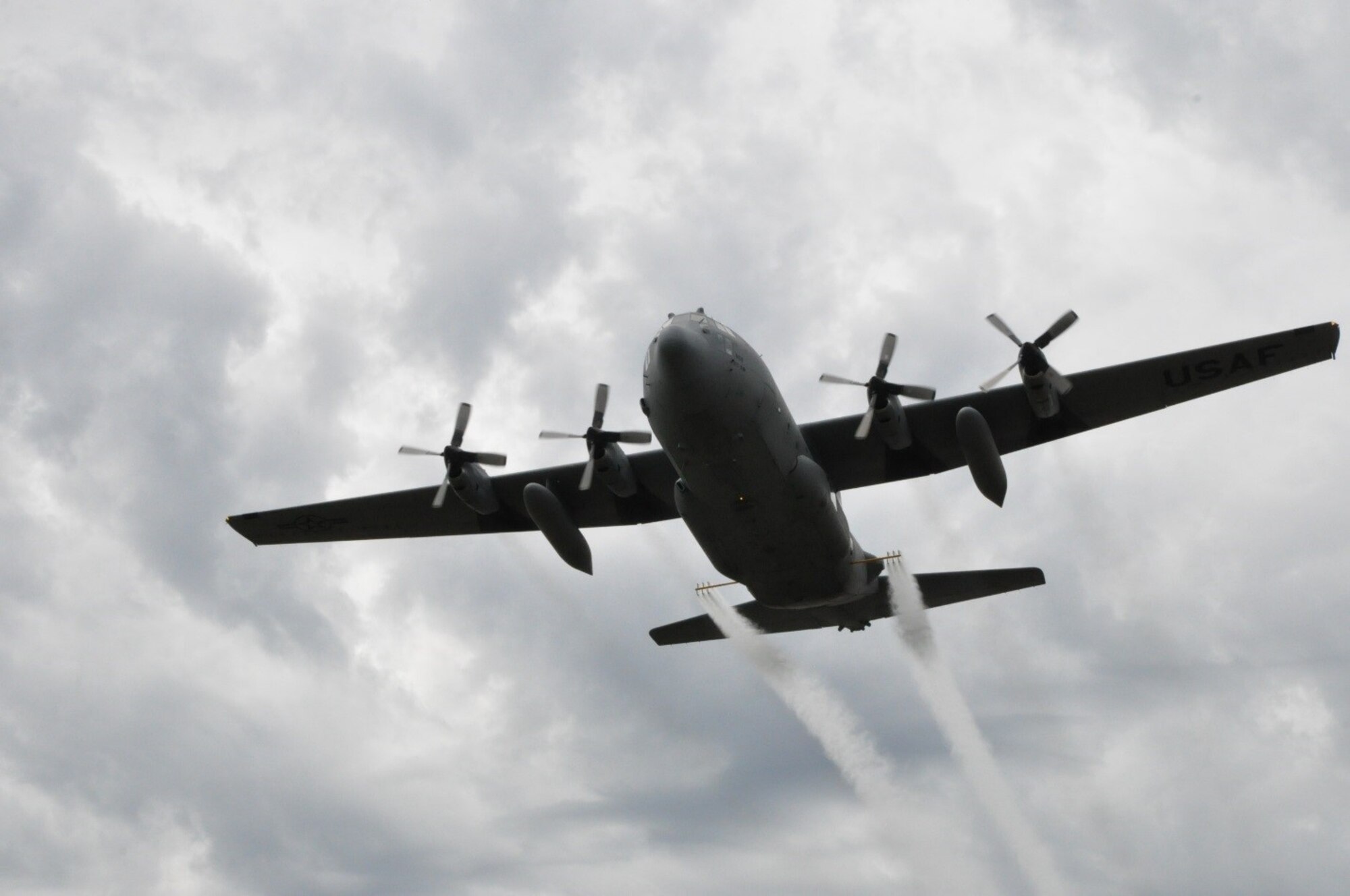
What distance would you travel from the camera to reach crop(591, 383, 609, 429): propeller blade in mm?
27938

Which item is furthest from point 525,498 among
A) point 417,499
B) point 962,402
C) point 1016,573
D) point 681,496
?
point 1016,573

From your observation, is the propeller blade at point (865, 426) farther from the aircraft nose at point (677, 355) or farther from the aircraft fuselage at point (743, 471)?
the aircraft nose at point (677, 355)

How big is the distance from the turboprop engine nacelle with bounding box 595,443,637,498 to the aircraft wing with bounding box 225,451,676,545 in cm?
78

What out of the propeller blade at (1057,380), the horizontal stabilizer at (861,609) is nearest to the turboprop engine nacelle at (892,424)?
the propeller blade at (1057,380)

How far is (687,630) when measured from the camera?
103ft

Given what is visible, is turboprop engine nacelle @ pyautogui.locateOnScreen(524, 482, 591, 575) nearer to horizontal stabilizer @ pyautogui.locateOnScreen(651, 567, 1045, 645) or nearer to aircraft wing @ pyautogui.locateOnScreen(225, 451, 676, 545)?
aircraft wing @ pyautogui.locateOnScreen(225, 451, 676, 545)

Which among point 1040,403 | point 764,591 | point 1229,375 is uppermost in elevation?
point 1229,375

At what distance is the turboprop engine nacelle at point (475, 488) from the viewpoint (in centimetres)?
2842

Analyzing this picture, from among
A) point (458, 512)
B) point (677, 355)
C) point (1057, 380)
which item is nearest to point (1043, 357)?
point (1057, 380)

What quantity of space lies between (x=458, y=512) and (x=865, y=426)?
41.4ft

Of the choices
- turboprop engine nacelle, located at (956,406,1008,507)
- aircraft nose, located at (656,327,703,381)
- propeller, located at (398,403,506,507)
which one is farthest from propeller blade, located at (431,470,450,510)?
turboprop engine nacelle, located at (956,406,1008,507)

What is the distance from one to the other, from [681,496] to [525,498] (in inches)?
148

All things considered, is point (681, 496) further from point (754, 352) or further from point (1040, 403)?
point (1040, 403)

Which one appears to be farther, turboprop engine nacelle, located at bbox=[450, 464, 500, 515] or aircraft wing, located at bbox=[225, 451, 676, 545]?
aircraft wing, located at bbox=[225, 451, 676, 545]
